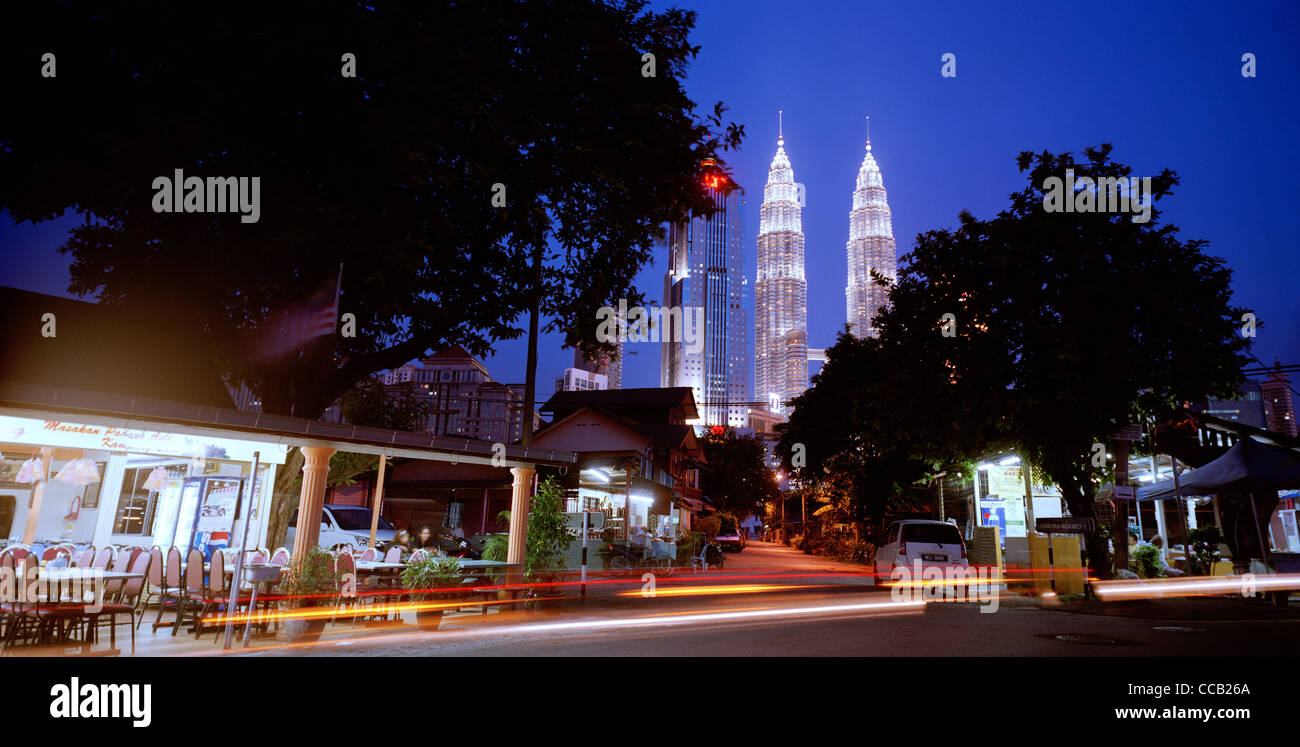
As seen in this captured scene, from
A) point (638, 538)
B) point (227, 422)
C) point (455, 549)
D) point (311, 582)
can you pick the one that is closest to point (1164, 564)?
point (638, 538)

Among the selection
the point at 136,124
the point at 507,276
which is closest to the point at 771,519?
the point at 507,276

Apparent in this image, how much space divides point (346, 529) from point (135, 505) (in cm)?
678

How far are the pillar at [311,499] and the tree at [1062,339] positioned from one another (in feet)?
45.0

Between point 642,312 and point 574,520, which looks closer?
point 642,312

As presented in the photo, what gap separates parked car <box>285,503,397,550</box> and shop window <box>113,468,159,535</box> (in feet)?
18.3

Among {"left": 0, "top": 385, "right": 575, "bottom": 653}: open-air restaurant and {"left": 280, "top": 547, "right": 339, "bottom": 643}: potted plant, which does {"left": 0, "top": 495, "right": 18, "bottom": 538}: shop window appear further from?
{"left": 280, "top": 547, "right": 339, "bottom": 643}: potted plant

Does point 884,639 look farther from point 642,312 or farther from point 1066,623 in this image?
point 642,312

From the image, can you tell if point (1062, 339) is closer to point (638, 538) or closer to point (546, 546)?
point (546, 546)

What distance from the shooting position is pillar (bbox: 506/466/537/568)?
1341 cm

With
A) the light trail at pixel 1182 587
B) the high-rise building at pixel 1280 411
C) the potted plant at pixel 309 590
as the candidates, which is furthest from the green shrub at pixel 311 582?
the high-rise building at pixel 1280 411

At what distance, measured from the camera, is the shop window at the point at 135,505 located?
14.0 m

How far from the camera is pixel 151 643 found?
341 inches

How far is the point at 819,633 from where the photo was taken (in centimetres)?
938
